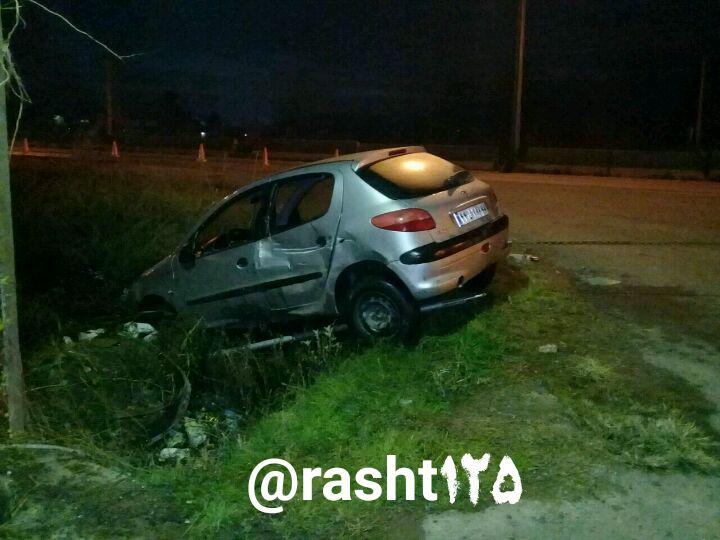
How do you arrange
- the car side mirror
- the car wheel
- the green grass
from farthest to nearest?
1. the car side mirror
2. the car wheel
3. the green grass

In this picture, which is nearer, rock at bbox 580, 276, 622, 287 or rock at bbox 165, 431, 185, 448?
rock at bbox 165, 431, 185, 448

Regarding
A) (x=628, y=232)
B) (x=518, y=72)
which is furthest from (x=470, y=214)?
(x=518, y=72)

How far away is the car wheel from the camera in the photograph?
239 inches

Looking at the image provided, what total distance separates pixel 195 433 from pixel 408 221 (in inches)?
85.9

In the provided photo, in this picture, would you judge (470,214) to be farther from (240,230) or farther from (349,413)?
(349,413)

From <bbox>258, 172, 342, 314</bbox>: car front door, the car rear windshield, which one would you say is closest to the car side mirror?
<bbox>258, 172, 342, 314</bbox>: car front door

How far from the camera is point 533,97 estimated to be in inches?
1752

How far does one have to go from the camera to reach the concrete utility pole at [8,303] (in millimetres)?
4266

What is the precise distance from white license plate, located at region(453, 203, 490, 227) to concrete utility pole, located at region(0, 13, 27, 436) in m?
3.25

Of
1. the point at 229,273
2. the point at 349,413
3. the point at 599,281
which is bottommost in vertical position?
the point at 349,413

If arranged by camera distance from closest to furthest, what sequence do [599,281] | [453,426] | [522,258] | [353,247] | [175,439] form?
[453,426] → [175,439] → [353,247] → [599,281] → [522,258]

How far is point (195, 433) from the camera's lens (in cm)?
516

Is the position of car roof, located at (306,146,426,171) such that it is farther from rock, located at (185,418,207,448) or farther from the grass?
rock, located at (185,418,207,448)

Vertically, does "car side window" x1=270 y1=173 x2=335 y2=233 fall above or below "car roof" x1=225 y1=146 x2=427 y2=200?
below
